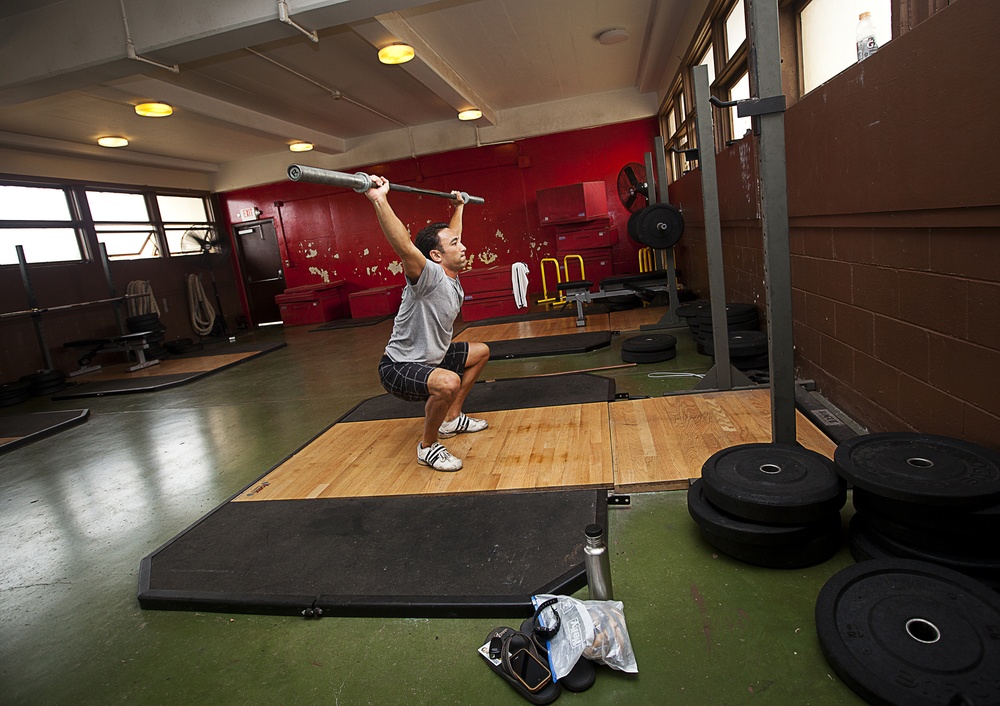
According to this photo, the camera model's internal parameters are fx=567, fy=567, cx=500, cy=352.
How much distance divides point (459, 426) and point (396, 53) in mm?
4094

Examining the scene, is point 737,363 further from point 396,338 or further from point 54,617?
point 54,617

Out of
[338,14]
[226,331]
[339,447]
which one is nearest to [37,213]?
[226,331]

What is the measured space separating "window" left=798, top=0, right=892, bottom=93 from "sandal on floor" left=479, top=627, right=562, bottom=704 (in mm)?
2466

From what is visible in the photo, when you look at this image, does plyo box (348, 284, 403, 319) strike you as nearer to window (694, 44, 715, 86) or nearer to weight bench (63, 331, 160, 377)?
weight bench (63, 331, 160, 377)

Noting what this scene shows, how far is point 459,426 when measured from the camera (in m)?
3.17

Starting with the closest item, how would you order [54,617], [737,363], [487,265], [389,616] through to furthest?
[389,616], [54,617], [737,363], [487,265]

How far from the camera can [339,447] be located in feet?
10.7

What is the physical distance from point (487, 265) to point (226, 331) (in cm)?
504

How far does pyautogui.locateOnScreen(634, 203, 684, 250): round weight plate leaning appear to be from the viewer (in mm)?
5207

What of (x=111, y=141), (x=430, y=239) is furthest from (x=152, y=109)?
(x=430, y=239)

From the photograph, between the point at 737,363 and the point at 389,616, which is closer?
the point at 389,616

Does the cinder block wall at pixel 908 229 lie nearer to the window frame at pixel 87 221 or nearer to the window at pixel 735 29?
the window at pixel 735 29

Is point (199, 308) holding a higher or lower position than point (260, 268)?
lower

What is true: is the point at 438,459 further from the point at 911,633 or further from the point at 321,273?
the point at 321,273
